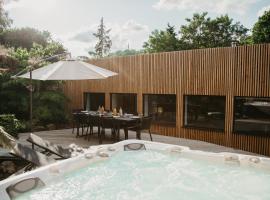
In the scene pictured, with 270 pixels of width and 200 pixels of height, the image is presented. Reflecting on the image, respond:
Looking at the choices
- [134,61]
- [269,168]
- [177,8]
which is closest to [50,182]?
[269,168]

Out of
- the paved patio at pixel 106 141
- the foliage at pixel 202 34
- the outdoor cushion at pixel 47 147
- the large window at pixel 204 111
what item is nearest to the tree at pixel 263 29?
the foliage at pixel 202 34

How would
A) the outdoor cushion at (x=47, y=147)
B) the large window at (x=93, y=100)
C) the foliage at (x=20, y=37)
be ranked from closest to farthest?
the outdoor cushion at (x=47, y=147) → the large window at (x=93, y=100) → the foliage at (x=20, y=37)

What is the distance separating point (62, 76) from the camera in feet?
22.5

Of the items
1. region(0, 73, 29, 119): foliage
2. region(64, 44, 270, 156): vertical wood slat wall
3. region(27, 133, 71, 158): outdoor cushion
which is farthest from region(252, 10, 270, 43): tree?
region(27, 133, 71, 158): outdoor cushion

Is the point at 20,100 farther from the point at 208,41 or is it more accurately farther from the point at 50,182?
the point at 208,41

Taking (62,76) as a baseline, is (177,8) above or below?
above

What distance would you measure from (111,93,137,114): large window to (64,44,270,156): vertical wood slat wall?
0.72 ft

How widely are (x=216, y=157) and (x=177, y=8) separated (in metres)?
11.1

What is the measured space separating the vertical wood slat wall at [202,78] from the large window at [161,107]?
205 mm

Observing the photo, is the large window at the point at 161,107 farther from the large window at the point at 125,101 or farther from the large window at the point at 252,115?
the large window at the point at 252,115

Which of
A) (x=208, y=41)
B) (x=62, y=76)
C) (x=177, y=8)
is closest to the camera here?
(x=62, y=76)

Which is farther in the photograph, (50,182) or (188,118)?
(188,118)

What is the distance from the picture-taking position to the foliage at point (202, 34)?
80.8ft

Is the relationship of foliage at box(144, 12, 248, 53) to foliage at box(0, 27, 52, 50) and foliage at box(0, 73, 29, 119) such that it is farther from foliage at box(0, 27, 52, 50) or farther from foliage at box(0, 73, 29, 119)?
foliage at box(0, 73, 29, 119)
